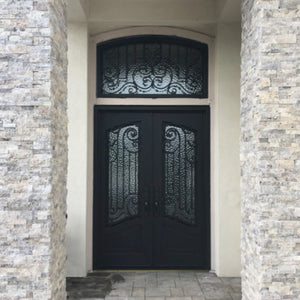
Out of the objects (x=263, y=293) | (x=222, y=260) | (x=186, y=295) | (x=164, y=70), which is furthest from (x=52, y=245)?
(x=164, y=70)

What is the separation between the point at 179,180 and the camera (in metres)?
5.96

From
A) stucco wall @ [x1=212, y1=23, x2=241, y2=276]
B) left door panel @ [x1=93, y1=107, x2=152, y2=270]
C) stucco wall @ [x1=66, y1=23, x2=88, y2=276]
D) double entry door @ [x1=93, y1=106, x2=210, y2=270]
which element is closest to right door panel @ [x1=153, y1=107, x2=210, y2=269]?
double entry door @ [x1=93, y1=106, x2=210, y2=270]

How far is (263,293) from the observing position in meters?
3.40

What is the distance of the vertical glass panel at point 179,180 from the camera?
19.5ft

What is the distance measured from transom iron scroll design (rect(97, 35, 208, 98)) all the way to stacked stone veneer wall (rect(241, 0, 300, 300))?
2.52m

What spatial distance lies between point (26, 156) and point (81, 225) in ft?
8.01

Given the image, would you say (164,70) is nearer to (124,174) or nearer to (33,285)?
(124,174)

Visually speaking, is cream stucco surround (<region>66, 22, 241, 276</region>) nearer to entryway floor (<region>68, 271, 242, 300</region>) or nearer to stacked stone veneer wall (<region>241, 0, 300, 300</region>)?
entryway floor (<region>68, 271, 242, 300</region>)

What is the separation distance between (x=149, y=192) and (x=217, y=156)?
3.63ft

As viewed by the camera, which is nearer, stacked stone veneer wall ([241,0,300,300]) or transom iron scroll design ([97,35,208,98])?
stacked stone veneer wall ([241,0,300,300])

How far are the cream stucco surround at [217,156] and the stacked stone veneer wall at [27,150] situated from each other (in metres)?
2.19

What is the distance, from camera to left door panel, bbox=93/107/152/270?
5.92 m

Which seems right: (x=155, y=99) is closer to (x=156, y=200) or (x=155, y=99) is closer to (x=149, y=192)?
(x=149, y=192)

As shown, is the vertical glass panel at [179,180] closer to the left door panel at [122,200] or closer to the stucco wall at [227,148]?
the left door panel at [122,200]
